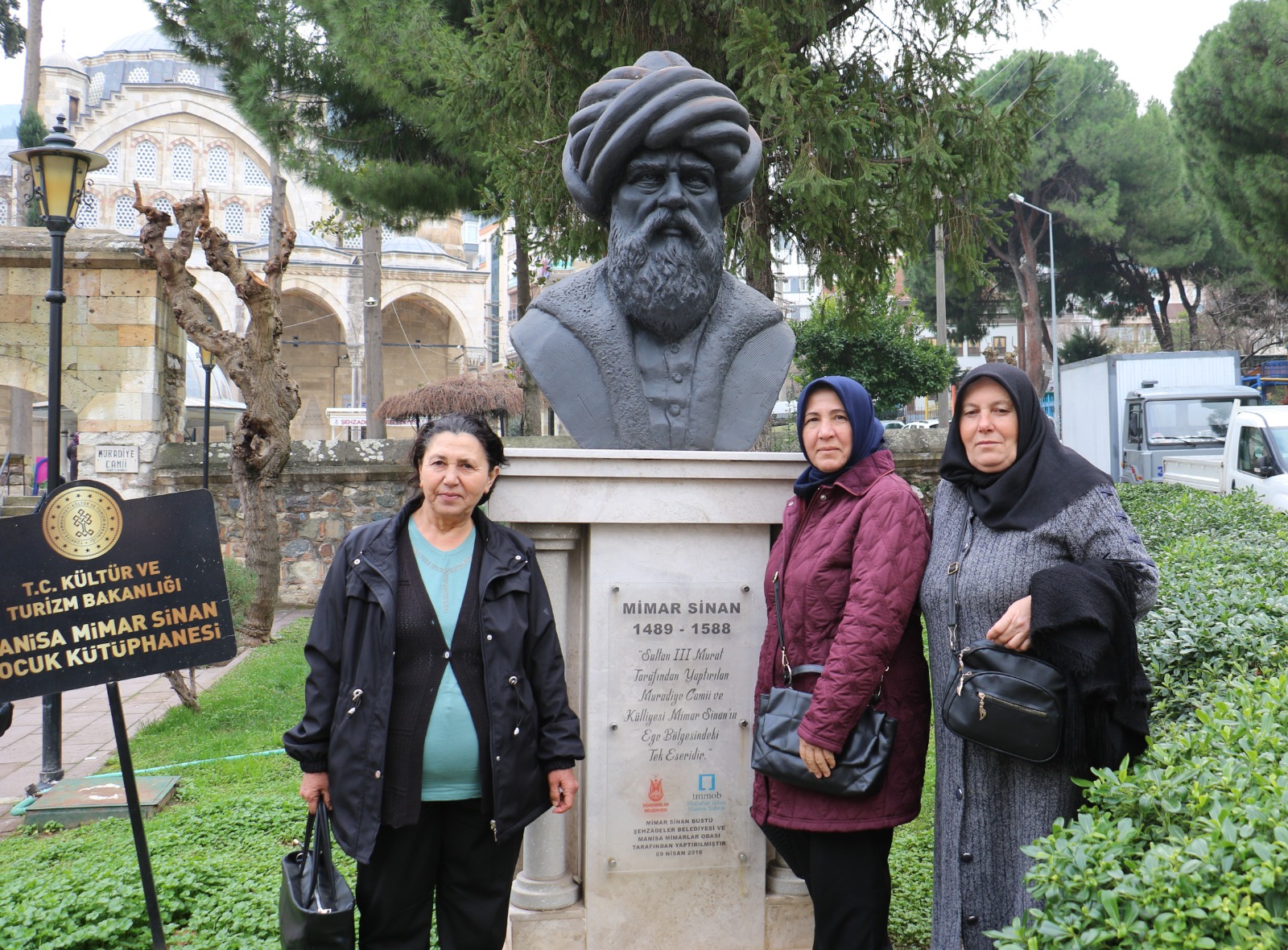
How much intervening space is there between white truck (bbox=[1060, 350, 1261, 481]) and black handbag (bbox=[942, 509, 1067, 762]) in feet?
46.2

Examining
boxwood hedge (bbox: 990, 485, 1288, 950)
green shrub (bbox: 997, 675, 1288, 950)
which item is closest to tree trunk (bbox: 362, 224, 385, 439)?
boxwood hedge (bbox: 990, 485, 1288, 950)

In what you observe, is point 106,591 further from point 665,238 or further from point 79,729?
point 79,729

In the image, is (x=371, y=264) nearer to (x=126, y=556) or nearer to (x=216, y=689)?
(x=216, y=689)

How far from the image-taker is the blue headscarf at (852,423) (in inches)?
102

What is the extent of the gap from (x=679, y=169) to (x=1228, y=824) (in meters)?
2.51

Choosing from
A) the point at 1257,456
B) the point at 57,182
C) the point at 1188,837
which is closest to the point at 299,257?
the point at 1257,456

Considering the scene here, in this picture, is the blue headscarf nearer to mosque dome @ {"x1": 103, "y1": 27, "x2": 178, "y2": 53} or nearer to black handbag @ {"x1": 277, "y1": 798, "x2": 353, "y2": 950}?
black handbag @ {"x1": 277, "y1": 798, "x2": 353, "y2": 950}

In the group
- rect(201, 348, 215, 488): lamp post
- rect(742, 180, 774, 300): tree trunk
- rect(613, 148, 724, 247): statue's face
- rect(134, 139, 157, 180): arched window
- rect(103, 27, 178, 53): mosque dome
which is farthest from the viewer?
rect(103, 27, 178, 53): mosque dome

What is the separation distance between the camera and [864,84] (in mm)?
9227

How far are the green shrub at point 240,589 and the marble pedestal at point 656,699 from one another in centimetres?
634

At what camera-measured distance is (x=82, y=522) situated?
3.11 metres

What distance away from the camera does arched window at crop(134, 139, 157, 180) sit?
4034 cm

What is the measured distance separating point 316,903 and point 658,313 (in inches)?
83.5

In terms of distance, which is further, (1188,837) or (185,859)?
(185,859)
